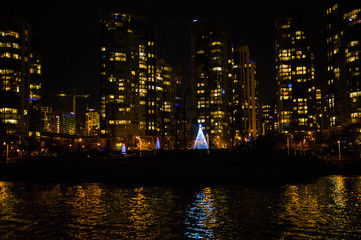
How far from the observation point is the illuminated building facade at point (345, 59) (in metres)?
178

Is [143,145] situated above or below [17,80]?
below

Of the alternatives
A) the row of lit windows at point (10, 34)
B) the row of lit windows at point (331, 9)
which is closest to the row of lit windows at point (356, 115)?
the row of lit windows at point (331, 9)

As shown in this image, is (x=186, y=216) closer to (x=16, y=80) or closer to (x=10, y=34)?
(x=16, y=80)

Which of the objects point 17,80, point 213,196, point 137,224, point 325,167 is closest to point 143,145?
point 17,80

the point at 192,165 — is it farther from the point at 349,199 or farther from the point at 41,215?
the point at 41,215

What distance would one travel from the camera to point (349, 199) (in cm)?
3697

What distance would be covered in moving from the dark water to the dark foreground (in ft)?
68.3

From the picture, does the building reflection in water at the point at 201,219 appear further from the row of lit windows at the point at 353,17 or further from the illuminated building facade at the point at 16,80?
the row of lit windows at the point at 353,17

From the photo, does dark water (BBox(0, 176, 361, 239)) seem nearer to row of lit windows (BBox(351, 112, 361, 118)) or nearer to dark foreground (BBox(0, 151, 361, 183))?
dark foreground (BBox(0, 151, 361, 183))

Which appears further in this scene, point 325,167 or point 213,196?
point 325,167

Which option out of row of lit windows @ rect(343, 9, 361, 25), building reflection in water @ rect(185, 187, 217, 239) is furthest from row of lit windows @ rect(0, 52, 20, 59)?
row of lit windows @ rect(343, 9, 361, 25)

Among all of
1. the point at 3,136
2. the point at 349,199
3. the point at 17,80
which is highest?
the point at 17,80

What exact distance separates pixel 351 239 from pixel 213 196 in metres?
21.3

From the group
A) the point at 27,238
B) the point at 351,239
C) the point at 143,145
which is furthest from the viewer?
the point at 143,145
